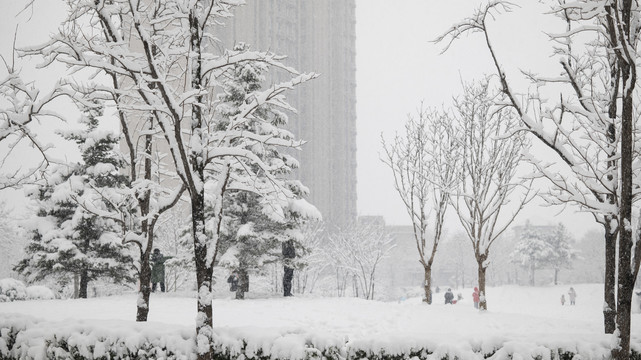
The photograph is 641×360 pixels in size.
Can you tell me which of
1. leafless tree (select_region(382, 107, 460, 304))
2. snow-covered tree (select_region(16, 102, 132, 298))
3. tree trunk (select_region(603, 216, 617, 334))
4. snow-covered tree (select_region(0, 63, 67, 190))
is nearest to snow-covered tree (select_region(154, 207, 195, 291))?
snow-covered tree (select_region(16, 102, 132, 298))

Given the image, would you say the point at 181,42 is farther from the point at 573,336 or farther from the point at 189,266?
the point at 189,266

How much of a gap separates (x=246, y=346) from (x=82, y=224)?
1387cm

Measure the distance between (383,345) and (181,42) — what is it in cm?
604

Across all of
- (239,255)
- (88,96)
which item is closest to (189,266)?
(239,255)

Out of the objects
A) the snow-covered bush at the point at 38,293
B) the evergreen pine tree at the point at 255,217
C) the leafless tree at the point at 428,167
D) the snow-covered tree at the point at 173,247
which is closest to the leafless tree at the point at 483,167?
the leafless tree at the point at 428,167

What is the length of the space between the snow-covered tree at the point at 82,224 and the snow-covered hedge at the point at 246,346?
36.8 ft

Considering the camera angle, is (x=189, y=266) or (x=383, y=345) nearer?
(x=383, y=345)

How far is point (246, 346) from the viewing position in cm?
642

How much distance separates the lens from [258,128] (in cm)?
1816

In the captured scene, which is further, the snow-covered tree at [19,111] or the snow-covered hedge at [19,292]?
the snow-covered hedge at [19,292]

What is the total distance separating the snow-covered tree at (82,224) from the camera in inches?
694

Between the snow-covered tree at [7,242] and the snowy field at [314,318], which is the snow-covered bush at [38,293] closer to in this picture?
the snowy field at [314,318]

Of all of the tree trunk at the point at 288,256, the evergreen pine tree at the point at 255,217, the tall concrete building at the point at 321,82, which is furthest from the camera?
the tall concrete building at the point at 321,82

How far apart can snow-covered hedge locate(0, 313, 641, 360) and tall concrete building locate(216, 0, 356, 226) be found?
290 feet
